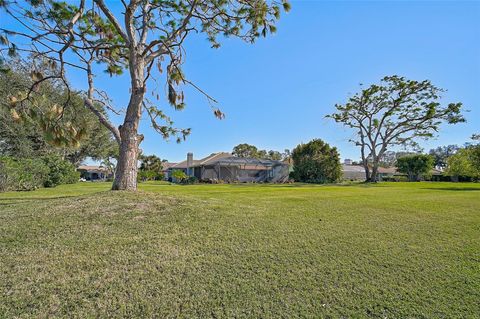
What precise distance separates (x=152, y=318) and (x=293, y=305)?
1.41 meters

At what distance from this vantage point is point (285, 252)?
3.73 m

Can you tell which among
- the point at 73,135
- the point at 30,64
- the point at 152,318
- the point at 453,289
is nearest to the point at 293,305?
the point at 152,318

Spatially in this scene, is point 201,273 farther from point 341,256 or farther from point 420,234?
point 420,234

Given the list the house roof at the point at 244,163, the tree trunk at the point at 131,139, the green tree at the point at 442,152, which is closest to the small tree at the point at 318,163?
the house roof at the point at 244,163

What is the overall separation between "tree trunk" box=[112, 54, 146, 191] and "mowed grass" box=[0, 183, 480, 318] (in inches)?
52.7

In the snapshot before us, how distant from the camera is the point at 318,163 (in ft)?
99.6

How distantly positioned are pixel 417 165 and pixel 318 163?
71.4ft

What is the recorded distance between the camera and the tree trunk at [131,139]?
672 cm

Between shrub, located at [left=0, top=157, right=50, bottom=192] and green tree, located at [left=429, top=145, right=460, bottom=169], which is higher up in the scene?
green tree, located at [left=429, top=145, right=460, bottom=169]

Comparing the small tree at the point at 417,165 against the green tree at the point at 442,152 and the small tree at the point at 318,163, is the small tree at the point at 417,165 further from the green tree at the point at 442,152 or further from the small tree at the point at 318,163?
the green tree at the point at 442,152

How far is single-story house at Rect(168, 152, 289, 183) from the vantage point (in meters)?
30.0

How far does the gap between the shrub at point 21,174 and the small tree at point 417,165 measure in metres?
47.6

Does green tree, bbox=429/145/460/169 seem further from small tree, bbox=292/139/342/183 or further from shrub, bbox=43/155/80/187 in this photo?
shrub, bbox=43/155/80/187

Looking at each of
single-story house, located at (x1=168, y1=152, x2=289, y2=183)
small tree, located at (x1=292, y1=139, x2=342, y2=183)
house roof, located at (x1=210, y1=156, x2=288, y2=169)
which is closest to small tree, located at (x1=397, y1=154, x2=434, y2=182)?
small tree, located at (x1=292, y1=139, x2=342, y2=183)
